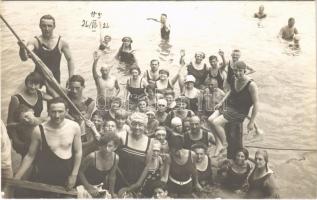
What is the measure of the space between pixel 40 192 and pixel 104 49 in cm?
127

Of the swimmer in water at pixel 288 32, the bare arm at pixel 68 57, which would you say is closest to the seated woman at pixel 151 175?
the bare arm at pixel 68 57

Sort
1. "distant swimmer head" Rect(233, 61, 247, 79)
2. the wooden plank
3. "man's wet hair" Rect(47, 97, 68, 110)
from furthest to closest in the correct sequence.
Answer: "distant swimmer head" Rect(233, 61, 247, 79) → "man's wet hair" Rect(47, 97, 68, 110) → the wooden plank

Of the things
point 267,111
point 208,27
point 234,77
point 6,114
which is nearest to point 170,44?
point 208,27

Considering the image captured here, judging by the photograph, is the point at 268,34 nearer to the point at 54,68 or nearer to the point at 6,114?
the point at 54,68

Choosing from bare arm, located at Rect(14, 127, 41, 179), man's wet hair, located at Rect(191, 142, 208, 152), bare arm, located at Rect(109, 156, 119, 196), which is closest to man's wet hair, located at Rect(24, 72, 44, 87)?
bare arm, located at Rect(14, 127, 41, 179)

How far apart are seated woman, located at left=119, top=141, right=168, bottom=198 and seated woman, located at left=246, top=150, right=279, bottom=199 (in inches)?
27.6

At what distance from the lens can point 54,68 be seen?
161 inches

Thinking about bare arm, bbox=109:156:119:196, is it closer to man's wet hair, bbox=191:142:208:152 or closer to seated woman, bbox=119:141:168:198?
seated woman, bbox=119:141:168:198

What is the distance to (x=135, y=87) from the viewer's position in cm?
411

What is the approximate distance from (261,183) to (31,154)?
6.11 ft

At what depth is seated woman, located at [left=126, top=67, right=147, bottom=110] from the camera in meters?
4.10

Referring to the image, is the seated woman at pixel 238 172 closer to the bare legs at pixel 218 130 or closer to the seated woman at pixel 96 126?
the bare legs at pixel 218 130

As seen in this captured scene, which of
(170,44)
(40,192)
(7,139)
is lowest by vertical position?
(40,192)

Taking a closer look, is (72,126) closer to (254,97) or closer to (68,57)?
(68,57)
